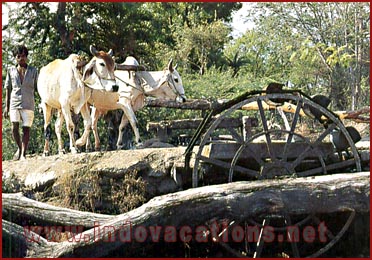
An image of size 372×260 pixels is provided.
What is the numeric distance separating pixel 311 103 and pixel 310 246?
2.01 metres

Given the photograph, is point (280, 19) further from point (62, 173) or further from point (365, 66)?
point (62, 173)

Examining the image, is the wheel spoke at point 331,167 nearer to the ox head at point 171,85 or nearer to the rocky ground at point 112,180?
the rocky ground at point 112,180

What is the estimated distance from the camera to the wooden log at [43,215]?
9.24 metres

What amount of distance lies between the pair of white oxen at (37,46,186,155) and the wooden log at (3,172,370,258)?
353cm

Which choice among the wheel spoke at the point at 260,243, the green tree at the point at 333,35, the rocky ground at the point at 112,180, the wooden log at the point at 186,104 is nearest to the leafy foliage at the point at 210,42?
the green tree at the point at 333,35

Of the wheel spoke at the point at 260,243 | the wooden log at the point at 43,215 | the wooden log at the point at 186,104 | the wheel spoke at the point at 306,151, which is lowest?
the wheel spoke at the point at 260,243

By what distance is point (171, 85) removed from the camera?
42.3 feet

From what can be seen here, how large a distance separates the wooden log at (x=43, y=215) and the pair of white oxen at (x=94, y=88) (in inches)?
108

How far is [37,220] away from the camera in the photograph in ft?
30.7

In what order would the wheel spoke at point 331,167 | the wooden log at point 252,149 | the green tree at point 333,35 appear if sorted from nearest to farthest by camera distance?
the wooden log at point 252,149, the wheel spoke at point 331,167, the green tree at point 333,35

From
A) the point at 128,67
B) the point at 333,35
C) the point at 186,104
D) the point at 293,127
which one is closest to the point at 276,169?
the point at 293,127

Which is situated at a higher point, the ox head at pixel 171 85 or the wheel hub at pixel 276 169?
the ox head at pixel 171 85

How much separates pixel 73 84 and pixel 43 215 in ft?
11.1

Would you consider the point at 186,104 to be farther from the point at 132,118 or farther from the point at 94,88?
the point at 94,88
